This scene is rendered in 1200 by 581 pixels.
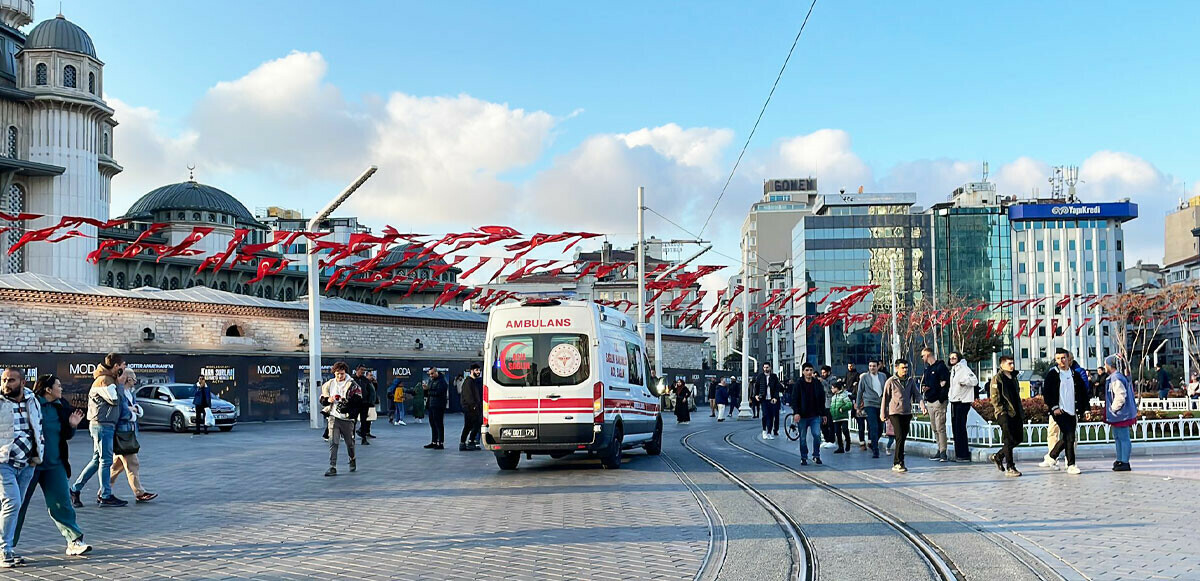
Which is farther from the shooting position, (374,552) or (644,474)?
(644,474)

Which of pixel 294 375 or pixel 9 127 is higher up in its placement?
pixel 9 127

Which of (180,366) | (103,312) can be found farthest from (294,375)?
(103,312)

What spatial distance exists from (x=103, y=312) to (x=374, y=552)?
2970 cm

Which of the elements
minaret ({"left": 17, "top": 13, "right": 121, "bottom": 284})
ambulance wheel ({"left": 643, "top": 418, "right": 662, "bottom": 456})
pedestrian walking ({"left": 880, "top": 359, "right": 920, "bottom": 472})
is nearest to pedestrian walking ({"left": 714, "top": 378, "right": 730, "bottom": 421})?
ambulance wheel ({"left": 643, "top": 418, "right": 662, "bottom": 456})

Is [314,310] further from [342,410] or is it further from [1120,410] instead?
[1120,410]

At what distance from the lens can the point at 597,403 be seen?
16.1 meters

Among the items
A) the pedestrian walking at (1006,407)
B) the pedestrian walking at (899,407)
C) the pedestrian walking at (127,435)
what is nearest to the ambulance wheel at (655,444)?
the pedestrian walking at (899,407)

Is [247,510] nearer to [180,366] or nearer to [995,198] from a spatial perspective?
[180,366]

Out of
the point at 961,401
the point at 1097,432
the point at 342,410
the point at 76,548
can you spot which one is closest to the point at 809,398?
the point at 961,401

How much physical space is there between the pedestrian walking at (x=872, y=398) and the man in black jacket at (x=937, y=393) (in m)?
0.83

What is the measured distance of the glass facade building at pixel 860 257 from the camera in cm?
11425

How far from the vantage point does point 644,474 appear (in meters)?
16.2

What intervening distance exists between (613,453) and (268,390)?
20.9 metres

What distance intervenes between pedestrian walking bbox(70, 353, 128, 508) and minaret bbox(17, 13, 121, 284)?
48.6 m
